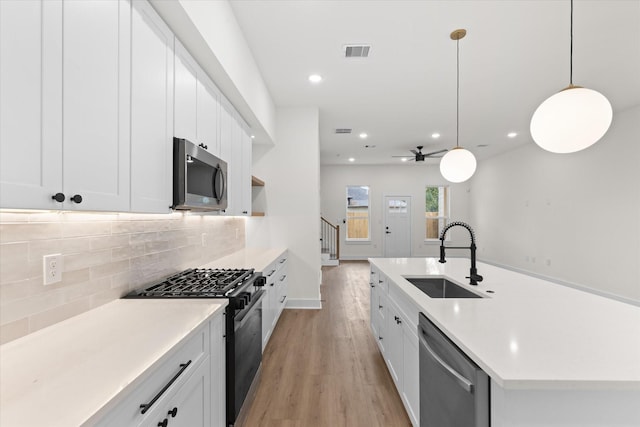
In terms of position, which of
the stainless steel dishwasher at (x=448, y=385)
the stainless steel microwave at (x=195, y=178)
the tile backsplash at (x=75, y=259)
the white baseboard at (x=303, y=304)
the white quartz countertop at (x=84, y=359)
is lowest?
the white baseboard at (x=303, y=304)

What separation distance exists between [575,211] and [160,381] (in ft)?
23.8

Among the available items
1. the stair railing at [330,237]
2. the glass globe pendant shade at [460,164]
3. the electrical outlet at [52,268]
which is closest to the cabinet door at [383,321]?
the glass globe pendant shade at [460,164]

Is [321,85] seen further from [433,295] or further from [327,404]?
[327,404]

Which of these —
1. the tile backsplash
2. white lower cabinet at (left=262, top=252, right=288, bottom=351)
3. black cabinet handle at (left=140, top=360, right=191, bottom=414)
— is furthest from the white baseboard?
black cabinet handle at (left=140, top=360, right=191, bottom=414)

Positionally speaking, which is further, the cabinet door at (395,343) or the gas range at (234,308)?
the cabinet door at (395,343)

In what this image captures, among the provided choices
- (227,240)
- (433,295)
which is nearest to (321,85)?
(227,240)

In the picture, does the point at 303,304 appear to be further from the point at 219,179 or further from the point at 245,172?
the point at 219,179

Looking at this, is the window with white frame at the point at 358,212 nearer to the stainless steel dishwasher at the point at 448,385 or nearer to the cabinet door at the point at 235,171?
the cabinet door at the point at 235,171

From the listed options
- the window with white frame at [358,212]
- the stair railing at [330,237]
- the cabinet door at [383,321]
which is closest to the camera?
the cabinet door at [383,321]

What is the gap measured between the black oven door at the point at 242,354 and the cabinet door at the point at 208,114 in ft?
4.03

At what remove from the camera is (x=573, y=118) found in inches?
62.0

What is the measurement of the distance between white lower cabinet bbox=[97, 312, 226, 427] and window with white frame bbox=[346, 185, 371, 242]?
26.8 feet

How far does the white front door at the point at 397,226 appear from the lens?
373 inches

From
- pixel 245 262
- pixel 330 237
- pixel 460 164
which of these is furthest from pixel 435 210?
pixel 245 262
